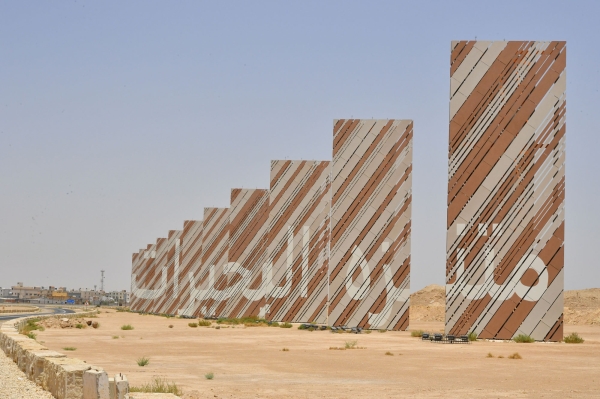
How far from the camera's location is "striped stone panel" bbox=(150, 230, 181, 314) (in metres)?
69.2

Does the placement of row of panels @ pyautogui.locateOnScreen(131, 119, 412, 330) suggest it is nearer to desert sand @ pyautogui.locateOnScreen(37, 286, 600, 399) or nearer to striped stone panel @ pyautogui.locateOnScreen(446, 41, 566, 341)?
striped stone panel @ pyautogui.locateOnScreen(446, 41, 566, 341)

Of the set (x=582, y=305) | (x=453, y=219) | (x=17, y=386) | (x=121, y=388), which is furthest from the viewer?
(x=582, y=305)

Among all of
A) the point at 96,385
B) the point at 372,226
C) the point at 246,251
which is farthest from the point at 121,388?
the point at 246,251

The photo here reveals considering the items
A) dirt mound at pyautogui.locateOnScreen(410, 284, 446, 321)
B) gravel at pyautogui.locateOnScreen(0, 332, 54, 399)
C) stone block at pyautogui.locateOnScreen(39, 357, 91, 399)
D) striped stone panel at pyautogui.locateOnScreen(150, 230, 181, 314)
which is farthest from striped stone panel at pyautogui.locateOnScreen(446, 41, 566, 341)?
dirt mound at pyautogui.locateOnScreen(410, 284, 446, 321)

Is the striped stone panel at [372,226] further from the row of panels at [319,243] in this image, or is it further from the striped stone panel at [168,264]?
the striped stone panel at [168,264]

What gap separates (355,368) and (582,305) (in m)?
82.9

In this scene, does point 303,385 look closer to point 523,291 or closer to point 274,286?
point 523,291

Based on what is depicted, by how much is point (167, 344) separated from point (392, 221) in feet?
43.4

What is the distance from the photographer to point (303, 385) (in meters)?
13.5

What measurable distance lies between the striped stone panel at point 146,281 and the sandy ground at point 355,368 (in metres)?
48.4

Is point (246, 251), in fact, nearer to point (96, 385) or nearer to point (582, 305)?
point (96, 385)

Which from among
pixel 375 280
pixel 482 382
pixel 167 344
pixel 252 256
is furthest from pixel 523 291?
pixel 252 256

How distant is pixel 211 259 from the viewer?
5953 cm

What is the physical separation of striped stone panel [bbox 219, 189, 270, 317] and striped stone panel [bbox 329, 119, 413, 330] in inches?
525
